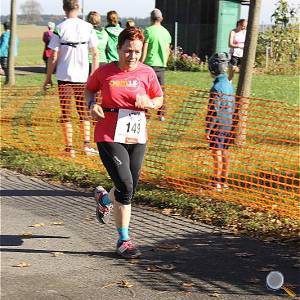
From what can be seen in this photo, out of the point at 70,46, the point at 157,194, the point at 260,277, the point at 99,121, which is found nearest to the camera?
the point at 260,277

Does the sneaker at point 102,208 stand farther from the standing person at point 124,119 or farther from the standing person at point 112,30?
the standing person at point 112,30

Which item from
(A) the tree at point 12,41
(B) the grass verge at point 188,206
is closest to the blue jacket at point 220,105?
(B) the grass verge at point 188,206

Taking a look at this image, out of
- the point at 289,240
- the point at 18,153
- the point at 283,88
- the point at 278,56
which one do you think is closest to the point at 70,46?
the point at 18,153

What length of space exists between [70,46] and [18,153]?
165 cm

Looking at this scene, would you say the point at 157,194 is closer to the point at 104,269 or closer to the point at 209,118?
the point at 209,118

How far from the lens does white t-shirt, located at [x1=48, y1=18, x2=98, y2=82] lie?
985 cm

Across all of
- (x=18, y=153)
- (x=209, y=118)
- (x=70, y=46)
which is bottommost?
(x=18, y=153)

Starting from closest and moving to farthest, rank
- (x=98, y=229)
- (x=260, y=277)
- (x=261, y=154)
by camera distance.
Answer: (x=260, y=277), (x=98, y=229), (x=261, y=154)

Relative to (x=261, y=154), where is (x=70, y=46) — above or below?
above

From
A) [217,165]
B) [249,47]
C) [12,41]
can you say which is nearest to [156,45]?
[249,47]

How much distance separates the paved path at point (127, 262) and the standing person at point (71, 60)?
249 centimetres

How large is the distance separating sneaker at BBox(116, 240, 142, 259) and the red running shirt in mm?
811

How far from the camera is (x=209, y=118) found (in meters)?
8.19

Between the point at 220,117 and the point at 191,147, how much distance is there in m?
1.79
